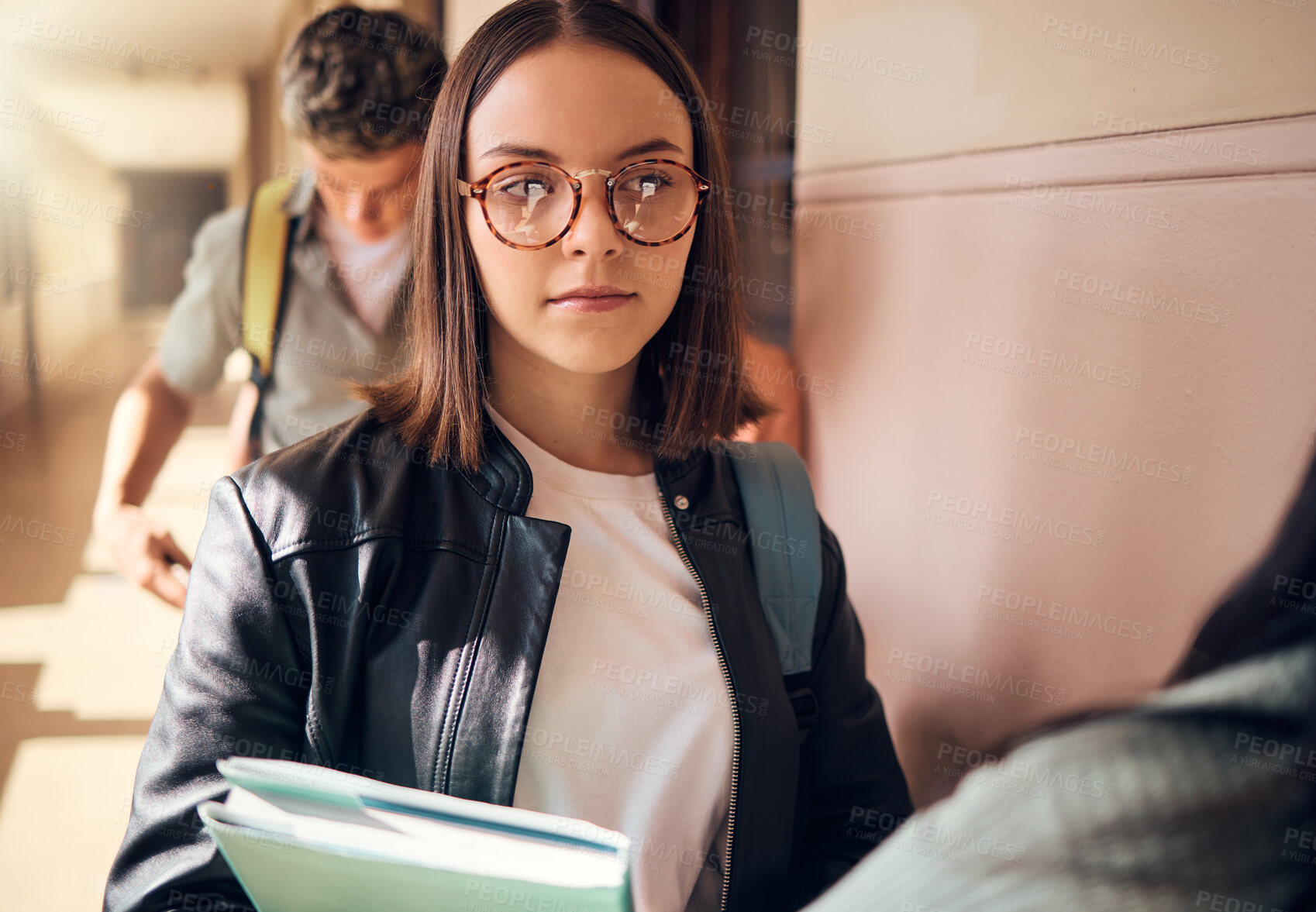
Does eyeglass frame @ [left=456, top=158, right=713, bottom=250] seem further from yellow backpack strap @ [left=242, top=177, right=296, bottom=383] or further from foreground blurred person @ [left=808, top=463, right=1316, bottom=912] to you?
yellow backpack strap @ [left=242, top=177, right=296, bottom=383]

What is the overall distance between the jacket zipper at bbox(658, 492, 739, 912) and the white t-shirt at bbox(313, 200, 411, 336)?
1.21m

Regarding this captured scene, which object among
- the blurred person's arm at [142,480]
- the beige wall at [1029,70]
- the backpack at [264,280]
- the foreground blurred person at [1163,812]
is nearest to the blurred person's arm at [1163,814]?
the foreground blurred person at [1163,812]

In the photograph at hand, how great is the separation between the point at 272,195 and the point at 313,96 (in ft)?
0.95

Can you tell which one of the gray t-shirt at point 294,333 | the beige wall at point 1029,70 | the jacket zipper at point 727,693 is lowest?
the jacket zipper at point 727,693

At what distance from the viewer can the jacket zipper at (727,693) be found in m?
1.15

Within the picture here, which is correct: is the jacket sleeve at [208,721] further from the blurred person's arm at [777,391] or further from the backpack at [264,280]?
the blurred person's arm at [777,391]

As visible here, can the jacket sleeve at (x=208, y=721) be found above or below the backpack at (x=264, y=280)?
below

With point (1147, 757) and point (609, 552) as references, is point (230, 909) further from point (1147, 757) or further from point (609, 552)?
point (1147, 757)

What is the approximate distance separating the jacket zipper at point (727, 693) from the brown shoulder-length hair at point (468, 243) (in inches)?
6.0

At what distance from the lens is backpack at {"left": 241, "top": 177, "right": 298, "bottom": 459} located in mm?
2070

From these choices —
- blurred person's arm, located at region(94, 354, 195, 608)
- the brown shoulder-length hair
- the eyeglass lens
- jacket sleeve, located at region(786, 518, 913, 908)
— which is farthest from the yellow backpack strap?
jacket sleeve, located at region(786, 518, 913, 908)

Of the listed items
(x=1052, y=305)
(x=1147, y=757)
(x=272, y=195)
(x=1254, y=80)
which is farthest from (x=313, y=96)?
(x=1147, y=757)

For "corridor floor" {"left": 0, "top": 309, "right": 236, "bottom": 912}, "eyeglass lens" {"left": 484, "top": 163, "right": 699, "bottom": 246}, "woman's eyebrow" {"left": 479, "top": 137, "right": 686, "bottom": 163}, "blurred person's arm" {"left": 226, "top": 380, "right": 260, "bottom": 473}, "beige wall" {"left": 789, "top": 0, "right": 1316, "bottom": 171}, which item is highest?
"beige wall" {"left": 789, "top": 0, "right": 1316, "bottom": 171}

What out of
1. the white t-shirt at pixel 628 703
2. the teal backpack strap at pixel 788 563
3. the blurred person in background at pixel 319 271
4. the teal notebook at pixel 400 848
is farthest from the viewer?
the blurred person in background at pixel 319 271
